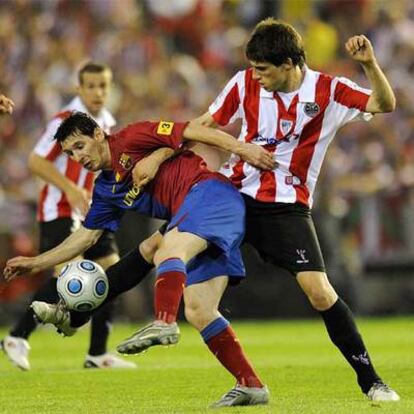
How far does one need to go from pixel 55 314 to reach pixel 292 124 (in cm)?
166

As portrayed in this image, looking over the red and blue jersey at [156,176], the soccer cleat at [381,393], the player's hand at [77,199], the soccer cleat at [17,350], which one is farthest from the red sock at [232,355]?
the soccer cleat at [17,350]

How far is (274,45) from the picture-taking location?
7.21 metres

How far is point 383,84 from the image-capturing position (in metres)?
7.15

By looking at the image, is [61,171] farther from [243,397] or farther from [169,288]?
[169,288]

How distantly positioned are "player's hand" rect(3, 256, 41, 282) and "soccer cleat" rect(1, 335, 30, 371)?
2.59 meters

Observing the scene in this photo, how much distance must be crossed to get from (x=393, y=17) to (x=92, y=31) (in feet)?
13.9

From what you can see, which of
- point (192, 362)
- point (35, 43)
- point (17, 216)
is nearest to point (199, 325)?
point (192, 362)

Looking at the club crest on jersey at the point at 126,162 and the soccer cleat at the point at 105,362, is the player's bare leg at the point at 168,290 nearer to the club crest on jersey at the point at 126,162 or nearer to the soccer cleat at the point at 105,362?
the club crest on jersey at the point at 126,162

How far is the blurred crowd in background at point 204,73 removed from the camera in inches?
627

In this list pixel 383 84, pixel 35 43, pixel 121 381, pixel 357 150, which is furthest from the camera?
pixel 35 43

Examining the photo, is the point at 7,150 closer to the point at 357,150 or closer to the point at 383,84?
the point at 357,150

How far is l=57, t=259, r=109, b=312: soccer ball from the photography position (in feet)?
23.9

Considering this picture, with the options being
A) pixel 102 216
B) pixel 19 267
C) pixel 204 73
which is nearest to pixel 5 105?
pixel 102 216

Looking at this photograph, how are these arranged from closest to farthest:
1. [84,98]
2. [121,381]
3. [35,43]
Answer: [121,381] < [84,98] < [35,43]
